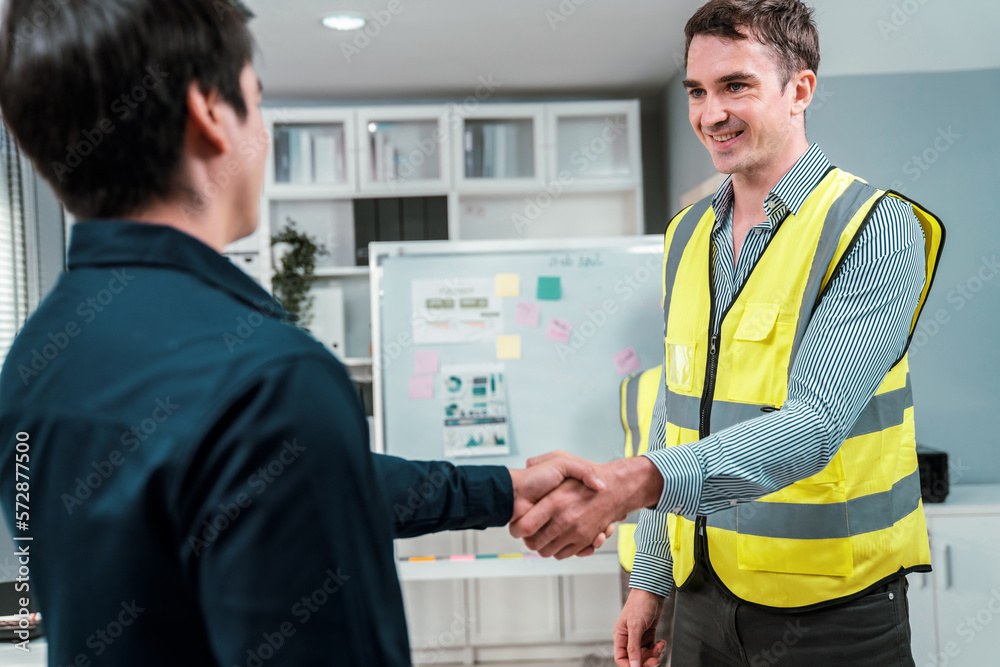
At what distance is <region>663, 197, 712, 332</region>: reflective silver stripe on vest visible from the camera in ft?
4.79

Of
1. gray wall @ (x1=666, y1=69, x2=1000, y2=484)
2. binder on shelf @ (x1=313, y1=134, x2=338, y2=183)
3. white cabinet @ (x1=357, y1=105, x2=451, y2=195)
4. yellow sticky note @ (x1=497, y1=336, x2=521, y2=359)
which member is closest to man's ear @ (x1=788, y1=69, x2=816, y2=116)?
gray wall @ (x1=666, y1=69, x2=1000, y2=484)

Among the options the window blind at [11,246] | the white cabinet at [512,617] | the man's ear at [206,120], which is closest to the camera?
the man's ear at [206,120]

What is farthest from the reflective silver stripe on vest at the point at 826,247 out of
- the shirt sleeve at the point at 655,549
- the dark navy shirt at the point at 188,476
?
A: the dark navy shirt at the point at 188,476

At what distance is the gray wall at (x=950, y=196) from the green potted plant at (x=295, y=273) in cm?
243

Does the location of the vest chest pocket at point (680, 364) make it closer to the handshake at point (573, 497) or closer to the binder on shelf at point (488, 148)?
the handshake at point (573, 497)

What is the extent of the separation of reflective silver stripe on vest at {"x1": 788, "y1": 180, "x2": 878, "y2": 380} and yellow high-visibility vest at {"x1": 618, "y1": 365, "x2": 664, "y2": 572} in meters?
1.38

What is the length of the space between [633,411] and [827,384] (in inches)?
72.1

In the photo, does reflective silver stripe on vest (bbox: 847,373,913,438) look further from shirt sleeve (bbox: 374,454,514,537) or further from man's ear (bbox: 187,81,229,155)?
man's ear (bbox: 187,81,229,155)

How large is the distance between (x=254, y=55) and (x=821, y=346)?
0.85 meters

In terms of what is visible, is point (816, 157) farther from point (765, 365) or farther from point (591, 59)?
point (591, 59)

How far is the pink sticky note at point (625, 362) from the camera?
3273mm

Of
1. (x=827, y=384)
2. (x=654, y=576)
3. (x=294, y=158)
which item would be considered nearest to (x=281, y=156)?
(x=294, y=158)

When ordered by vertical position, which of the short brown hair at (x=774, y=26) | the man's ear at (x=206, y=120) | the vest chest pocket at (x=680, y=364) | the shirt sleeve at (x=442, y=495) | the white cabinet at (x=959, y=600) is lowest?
the white cabinet at (x=959, y=600)

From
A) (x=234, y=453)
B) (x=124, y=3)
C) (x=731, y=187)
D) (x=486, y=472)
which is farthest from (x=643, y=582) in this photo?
(x=124, y=3)
